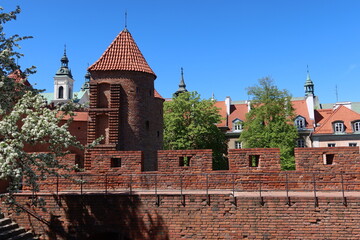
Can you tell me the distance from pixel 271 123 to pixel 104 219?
74.9 feet

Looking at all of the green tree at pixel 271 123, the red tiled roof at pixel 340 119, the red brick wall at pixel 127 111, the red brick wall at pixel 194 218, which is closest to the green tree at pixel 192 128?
the green tree at pixel 271 123

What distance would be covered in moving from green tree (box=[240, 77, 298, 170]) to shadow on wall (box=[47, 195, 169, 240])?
64.3 ft

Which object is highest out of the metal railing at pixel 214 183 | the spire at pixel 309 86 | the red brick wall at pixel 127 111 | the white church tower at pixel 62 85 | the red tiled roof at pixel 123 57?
the white church tower at pixel 62 85

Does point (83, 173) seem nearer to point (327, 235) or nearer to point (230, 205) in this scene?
point (230, 205)

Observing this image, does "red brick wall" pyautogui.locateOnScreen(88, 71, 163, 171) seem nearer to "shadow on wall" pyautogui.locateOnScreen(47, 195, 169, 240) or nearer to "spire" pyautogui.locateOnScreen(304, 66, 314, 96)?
"shadow on wall" pyautogui.locateOnScreen(47, 195, 169, 240)

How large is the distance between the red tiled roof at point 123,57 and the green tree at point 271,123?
609 inches

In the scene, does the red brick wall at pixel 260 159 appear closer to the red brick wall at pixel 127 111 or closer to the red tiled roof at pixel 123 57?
the red brick wall at pixel 127 111

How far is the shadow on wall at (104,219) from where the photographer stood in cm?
1000

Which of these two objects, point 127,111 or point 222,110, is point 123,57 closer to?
point 127,111

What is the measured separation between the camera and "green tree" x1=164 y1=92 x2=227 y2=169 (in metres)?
31.1

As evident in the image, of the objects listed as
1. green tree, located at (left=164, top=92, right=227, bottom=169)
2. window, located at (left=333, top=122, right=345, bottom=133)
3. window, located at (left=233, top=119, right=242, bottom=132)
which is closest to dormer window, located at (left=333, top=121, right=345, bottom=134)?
window, located at (left=333, top=122, right=345, bottom=133)

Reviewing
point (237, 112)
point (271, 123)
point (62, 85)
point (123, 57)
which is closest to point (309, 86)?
point (237, 112)

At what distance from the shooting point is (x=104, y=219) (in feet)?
33.2

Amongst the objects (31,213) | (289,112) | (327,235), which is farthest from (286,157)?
(31,213)
